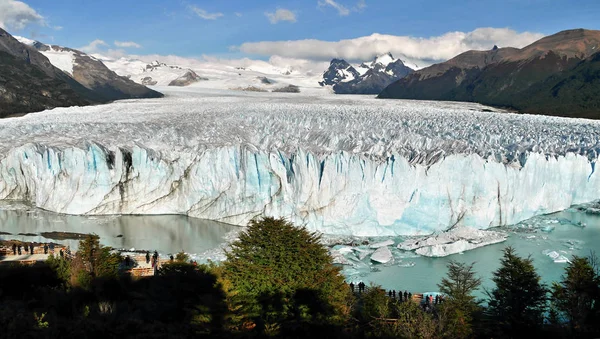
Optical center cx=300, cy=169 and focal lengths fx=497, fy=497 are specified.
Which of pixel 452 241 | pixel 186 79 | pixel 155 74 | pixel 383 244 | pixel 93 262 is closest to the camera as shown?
pixel 93 262

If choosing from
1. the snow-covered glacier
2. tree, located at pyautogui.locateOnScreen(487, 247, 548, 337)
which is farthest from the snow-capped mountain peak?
tree, located at pyautogui.locateOnScreen(487, 247, 548, 337)

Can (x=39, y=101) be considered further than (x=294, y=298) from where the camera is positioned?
Yes

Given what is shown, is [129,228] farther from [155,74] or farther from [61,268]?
[155,74]

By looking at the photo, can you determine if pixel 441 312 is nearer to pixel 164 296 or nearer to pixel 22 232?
pixel 164 296

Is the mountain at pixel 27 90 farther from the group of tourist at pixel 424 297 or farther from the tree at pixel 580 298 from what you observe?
the tree at pixel 580 298

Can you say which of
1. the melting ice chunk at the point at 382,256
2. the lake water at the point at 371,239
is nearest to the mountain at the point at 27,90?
the lake water at the point at 371,239

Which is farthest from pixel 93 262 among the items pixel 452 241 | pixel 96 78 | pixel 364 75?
Result: pixel 364 75

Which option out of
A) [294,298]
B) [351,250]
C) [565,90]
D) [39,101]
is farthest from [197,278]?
[565,90]
